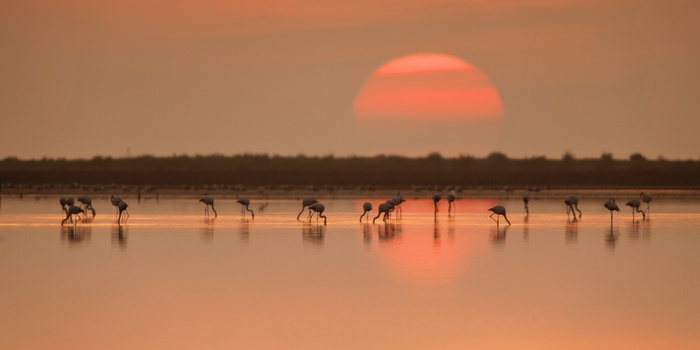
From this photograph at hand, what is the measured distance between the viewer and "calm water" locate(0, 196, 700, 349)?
489 inches

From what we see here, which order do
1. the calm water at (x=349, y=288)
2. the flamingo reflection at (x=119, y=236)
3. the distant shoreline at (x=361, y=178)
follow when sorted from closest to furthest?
the calm water at (x=349, y=288) < the flamingo reflection at (x=119, y=236) < the distant shoreline at (x=361, y=178)

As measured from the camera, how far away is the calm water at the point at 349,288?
12.4 meters

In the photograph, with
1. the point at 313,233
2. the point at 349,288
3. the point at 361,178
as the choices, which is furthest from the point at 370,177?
the point at 349,288

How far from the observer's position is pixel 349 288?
16.1 m

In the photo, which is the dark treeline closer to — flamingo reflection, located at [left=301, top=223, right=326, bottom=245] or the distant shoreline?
the distant shoreline

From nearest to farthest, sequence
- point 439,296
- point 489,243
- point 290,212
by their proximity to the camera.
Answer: point 439,296 < point 489,243 < point 290,212

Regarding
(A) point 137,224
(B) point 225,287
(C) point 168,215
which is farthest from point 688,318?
(C) point 168,215

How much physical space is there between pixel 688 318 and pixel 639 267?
5.61 m

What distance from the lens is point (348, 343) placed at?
12.0 metres

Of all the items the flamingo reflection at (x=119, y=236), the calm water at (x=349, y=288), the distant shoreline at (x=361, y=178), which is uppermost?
the distant shoreline at (x=361, y=178)

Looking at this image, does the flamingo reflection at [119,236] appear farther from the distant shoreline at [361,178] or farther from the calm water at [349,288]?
the distant shoreline at [361,178]

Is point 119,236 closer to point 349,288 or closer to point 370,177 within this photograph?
point 349,288

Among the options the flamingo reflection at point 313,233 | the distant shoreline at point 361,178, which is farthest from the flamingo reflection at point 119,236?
the distant shoreline at point 361,178

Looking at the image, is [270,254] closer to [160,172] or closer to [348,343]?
[348,343]
